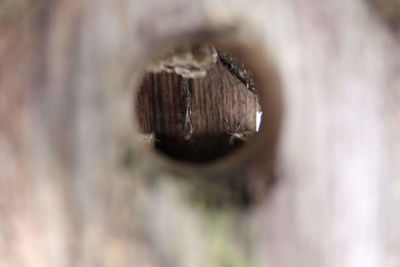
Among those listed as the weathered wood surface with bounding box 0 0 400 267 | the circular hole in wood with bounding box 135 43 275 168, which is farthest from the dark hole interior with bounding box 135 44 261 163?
the weathered wood surface with bounding box 0 0 400 267

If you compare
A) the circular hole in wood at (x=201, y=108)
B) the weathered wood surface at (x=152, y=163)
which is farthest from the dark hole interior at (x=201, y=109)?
the weathered wood surface at (x=152, y=163)

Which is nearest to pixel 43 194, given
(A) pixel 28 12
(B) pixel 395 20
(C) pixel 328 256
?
(A) pixel 28 12

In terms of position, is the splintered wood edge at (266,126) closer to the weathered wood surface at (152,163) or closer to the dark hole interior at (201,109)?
the weathered wood surface at (152,163)

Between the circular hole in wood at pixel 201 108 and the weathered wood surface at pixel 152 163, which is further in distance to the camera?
the circular hole in wood at pixel 201 108

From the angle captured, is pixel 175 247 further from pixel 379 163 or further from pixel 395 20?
pixel 395 20

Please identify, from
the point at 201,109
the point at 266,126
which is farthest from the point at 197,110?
the point at 266,126

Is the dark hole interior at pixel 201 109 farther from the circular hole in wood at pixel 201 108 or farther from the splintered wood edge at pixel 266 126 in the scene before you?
the splintered wood edge at pixel 266 126
